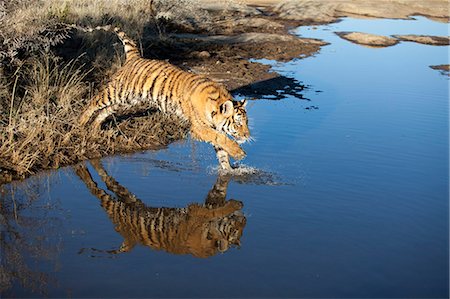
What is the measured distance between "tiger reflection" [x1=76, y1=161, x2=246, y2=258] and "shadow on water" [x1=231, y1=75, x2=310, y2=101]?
193 inches

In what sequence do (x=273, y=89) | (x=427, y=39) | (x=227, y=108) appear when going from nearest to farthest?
1. (x=227, y=108)
2. (x=273, y=89)
3. (x=427, y=39)

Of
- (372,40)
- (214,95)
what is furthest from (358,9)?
(214,95)

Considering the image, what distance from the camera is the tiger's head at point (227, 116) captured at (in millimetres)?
7879

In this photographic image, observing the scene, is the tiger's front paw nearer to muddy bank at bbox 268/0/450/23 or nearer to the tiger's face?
the tiger's face

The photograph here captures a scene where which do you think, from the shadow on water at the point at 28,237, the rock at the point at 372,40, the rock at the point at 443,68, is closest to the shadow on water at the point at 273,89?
the rock at the point at 443,68

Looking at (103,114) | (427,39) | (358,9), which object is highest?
(103,114)

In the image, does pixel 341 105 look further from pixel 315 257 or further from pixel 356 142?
pixel 315 257

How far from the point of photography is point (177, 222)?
6.55m

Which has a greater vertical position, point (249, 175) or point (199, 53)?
point (249, 175)

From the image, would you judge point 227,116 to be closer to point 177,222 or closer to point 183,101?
point 183,101

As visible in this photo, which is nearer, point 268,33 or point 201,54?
point 201,54

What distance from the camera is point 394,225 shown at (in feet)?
21.6

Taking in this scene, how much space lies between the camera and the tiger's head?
25.8ft

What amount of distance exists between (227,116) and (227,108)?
11 centimetres
